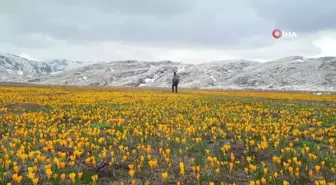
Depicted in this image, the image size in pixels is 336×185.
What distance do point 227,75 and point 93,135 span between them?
18514cm

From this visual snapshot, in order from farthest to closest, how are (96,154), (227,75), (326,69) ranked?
(227,75)
(326,69)
(96,154)

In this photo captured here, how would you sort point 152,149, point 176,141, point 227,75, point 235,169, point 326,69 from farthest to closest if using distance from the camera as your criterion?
1. point 227,75
2. point 326,69
3. point 176,141
4. point 152,149
5. point 235,169

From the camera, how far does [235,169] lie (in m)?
8.38

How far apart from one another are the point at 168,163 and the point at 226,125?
6.28 m

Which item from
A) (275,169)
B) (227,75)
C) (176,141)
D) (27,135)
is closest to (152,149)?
(176,141)

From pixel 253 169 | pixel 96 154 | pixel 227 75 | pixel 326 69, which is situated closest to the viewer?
pixel 253 169

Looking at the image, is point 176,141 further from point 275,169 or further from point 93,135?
point 275,169

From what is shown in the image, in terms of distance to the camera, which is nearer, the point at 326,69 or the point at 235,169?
the point at 235,169

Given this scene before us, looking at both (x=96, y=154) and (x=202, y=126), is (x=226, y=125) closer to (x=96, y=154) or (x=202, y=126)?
(x=202, y=126)

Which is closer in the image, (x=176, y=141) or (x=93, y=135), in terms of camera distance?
(x=176, y=141)

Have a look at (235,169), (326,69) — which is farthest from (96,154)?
(326,69)

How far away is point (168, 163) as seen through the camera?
876 centimetres

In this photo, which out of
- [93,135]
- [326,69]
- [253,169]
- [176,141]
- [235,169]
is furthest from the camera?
[326,69]

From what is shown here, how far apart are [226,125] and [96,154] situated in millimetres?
6822
